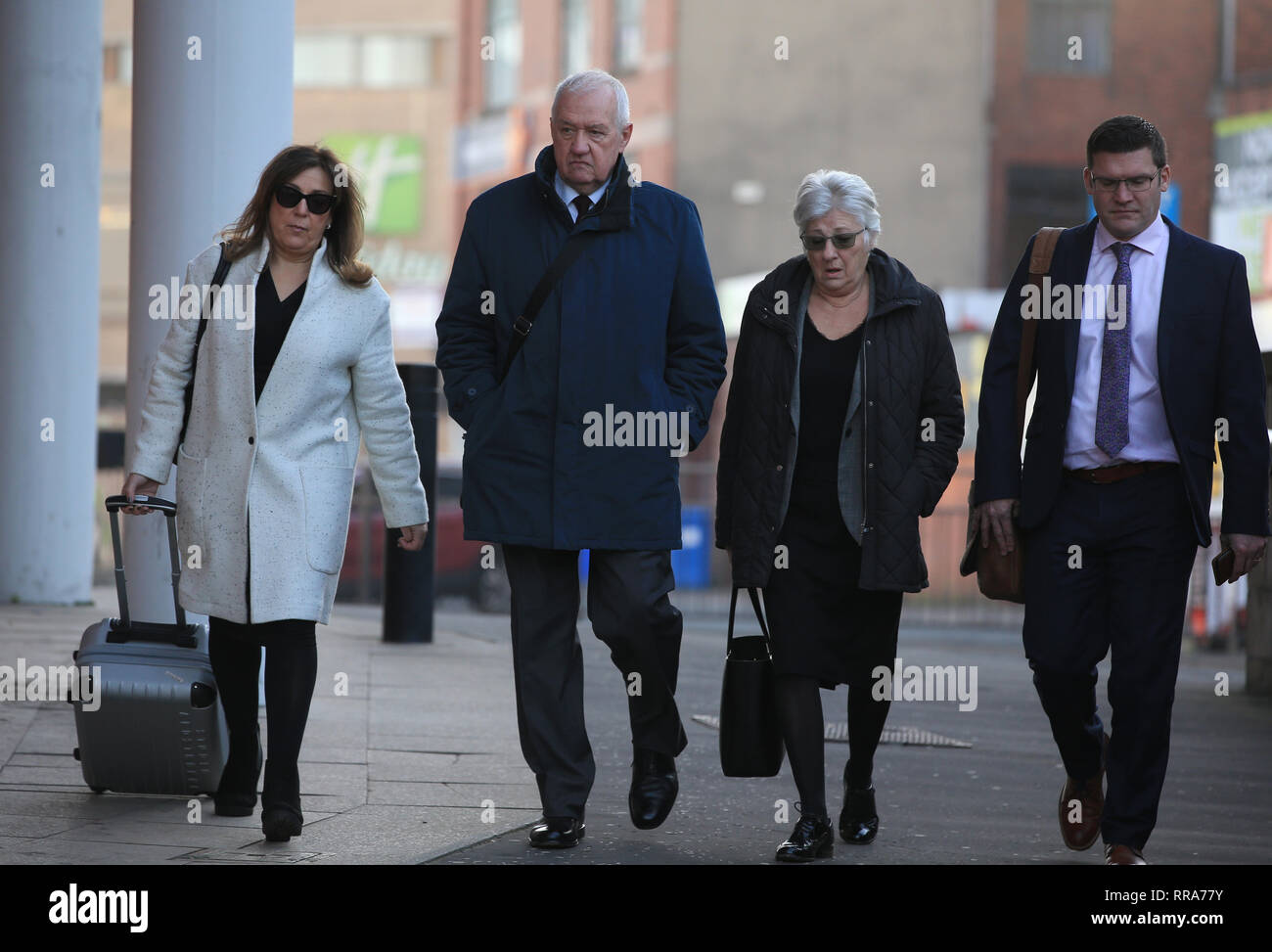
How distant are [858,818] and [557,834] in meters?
0.93

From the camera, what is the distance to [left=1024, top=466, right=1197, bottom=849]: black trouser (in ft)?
17.6

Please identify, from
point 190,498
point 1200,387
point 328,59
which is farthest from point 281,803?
point 328,59

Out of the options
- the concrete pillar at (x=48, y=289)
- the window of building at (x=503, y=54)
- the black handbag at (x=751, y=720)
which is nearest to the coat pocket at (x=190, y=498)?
the black handbag at (x=751, y=720)

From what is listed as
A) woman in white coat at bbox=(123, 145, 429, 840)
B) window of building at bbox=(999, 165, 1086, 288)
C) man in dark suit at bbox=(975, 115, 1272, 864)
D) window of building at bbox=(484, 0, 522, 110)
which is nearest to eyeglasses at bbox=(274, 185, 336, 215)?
woman in white coat at bbox=(123, 145, 429, 840)

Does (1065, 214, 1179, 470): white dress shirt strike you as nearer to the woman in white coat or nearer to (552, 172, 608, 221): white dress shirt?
(552, 172, 608, 221): white dress shirt

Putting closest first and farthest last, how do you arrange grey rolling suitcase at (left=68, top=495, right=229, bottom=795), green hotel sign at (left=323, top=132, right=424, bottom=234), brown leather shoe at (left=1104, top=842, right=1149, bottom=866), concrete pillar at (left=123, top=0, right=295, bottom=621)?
brown leather shoe at (left=1104, top=842, right=1149, bottom=866) < grey rolling suitcase at (left=68, top=495, right=229, bottom=795) < concrete pillar at (left=123, top=0, right=295, bottom=621) < green hotel sign at (left=323, top=132, right=424, bottom=234)

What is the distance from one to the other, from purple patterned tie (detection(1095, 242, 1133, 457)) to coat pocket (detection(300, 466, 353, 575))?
6.78 ft

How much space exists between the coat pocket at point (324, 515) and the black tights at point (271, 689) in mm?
190

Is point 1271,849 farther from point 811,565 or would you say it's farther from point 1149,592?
point 811,565

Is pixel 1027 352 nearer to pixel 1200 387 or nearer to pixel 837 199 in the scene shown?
pixel 1200 387

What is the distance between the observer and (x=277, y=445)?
566 cm

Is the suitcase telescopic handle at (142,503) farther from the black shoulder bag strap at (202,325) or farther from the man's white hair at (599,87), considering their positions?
the man's white hair at (599,87)

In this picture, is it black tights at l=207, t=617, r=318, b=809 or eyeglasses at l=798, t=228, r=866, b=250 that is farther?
eyeglasses at l=798, t=228, r=866, b=250

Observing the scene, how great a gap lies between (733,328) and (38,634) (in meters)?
18.6
